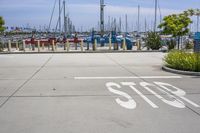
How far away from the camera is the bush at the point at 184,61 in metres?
14.6

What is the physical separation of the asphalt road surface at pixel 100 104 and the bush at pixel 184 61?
1.05 m

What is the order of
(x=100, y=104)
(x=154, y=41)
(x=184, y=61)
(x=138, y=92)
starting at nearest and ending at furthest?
(x=100, y=104) → (x=138, y=92) → (x=184, y=61) → (x=154, y=41)

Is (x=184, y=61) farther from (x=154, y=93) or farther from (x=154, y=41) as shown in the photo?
(x=154, y=41)

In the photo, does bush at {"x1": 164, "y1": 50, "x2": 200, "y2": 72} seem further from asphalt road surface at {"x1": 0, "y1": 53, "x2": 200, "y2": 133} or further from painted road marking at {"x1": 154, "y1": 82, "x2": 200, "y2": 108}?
painted road marking at {"x1": 154, "y1": 82, "x2": 200, "y2": 108}

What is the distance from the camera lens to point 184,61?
15.1m

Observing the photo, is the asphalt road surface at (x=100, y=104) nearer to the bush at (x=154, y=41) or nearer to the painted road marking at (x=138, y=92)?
the painted road marking at (x=138, y=92)

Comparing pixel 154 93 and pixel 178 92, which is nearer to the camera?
pixel 154 93

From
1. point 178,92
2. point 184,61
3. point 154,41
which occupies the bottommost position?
point 178,92

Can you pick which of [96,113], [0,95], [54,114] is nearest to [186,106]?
[96,113]

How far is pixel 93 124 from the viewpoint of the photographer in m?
6.77

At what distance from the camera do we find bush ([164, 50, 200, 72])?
14.6m

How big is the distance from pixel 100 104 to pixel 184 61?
7530 mm

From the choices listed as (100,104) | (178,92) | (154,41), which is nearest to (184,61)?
(178,92)

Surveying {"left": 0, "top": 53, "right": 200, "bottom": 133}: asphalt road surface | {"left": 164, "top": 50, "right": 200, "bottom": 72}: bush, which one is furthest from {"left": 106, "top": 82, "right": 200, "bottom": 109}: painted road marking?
{"left": 164, "top": 50, "right": 200, "bottom": 72}: bush
